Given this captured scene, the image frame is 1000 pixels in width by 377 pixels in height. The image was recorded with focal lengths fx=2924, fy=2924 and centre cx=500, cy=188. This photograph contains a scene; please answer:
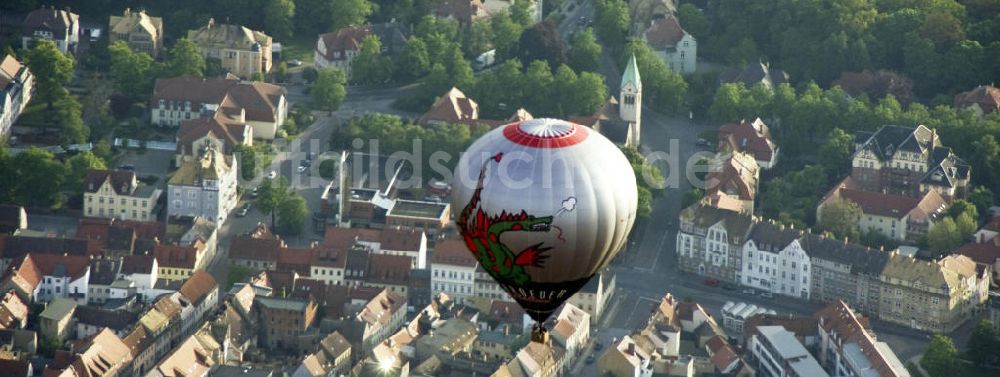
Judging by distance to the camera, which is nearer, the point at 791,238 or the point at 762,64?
the point at 791,238

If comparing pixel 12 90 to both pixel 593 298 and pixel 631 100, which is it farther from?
pixel 593 298

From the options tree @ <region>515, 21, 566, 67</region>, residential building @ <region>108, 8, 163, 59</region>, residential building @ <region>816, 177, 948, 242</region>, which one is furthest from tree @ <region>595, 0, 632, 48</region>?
residential building @ <region>816, 177, 948, 242</region>

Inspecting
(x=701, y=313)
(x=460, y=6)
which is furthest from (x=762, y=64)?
(x=701, y=313)

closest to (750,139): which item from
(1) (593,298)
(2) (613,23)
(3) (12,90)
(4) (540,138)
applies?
(2) (613,23)

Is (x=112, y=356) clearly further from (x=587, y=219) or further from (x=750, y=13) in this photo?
(x=750, y=13)

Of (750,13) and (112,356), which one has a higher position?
(750,13)

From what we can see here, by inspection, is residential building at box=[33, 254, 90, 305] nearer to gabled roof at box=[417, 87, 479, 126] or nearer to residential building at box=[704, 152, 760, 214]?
gabled roof at box=[417, 87, 479, 126]

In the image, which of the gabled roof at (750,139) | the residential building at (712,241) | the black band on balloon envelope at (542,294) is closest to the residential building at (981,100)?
the gabled roof at (750,139)
